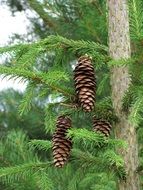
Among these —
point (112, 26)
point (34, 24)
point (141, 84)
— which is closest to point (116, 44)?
point (112, 26)

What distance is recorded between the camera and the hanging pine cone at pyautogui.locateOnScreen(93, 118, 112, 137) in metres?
2.20

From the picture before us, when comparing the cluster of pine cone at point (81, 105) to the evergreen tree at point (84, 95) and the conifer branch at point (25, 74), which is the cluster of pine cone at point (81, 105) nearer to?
the evergreen tree at point (84, 95)

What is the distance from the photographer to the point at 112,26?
2.43 m

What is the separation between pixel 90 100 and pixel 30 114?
463 centimetres

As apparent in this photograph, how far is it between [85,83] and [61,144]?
286mm

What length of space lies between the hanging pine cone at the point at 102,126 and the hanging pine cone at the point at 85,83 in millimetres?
146

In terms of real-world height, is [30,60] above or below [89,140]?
above

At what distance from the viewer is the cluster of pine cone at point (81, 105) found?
2092 millimetres

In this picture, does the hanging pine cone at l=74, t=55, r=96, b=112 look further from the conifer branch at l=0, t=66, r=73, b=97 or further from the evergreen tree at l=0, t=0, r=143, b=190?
the conifer branch at l=0, t=66, r=73, b=97

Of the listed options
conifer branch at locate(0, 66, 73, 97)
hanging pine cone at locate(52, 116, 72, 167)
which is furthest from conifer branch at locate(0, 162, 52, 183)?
conifer branch at locate(0, 66, 73, 97)

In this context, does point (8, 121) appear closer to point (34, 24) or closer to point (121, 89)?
point (34, 24)

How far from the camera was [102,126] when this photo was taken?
7.30 feet

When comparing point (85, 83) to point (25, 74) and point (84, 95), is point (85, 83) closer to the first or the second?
point (84, 95)

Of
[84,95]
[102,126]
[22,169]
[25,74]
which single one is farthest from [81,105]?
[22,169]
